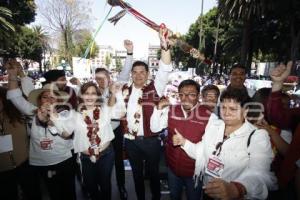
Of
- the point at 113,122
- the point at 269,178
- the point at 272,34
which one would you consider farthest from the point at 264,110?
the point at 272,34

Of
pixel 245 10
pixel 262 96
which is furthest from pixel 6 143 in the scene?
pixel 245 10

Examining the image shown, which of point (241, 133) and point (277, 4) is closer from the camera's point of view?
point (241, 133)

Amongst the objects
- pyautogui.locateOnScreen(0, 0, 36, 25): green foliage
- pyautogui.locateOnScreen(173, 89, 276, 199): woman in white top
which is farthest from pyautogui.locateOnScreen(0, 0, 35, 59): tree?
pyautogui.locateOnScreen(173, 89, 276, 199): woman in white top

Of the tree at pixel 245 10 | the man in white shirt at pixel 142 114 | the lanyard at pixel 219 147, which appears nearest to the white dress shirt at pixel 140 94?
the man in white shirt at pixel 142 114

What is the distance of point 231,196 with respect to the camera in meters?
1.80

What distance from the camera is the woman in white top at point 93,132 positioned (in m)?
3.38

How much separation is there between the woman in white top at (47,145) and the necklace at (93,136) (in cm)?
24

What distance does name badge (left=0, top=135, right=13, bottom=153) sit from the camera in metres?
3.12

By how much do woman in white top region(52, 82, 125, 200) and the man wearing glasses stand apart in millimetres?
648

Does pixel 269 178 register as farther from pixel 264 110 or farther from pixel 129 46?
pixel 129 46

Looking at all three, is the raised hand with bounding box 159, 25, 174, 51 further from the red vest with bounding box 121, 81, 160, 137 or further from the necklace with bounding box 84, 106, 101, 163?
the necklace with bounding box 84, 106, 101, 163

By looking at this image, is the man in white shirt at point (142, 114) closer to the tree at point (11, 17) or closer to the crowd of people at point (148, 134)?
the crowd of people at point (148, 134)

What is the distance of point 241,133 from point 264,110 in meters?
0.88

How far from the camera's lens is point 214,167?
2404mm
